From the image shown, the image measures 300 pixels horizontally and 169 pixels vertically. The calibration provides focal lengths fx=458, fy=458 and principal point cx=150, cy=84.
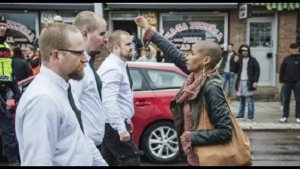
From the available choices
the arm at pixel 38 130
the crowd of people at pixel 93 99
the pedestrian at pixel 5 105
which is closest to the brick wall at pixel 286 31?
the pedestrian at pixel 5 105

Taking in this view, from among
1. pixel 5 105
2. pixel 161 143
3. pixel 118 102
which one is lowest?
pixel 161 143

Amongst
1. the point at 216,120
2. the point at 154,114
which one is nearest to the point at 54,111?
the point at 216,120

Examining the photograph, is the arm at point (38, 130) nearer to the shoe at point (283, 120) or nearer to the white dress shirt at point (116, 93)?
the white dress shirt at point (116, 93)

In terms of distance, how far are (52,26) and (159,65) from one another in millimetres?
5187

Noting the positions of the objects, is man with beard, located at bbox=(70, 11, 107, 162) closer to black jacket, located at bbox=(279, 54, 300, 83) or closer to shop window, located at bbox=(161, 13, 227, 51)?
black jacket, located at bbox=(279, 54, 300, 83)

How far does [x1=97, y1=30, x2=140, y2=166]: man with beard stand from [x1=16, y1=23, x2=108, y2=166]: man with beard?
184cm

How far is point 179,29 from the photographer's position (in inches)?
615

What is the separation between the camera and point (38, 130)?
7.94 feet

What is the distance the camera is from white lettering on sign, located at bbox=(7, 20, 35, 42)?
15.7 m

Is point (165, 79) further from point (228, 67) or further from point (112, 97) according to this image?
point (228, 67)

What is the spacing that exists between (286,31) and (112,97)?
11972 millimetres

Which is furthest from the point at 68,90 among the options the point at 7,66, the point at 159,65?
the point at 159,65

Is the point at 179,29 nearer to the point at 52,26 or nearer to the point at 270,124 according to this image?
the point at 270,124

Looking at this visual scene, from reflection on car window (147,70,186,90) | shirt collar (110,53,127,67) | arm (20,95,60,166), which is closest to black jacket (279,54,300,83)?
reflection on car window (147,70,186,90)
